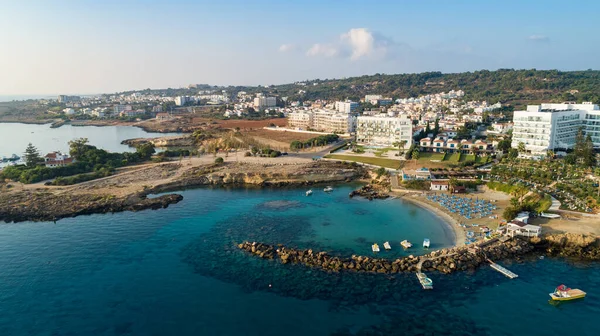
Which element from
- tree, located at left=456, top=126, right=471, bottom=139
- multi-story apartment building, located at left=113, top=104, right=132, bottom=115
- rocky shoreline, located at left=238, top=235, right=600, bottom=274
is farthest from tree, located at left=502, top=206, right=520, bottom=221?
multi-story apartment building, located at left=113, top=104, right=132, bottom=115

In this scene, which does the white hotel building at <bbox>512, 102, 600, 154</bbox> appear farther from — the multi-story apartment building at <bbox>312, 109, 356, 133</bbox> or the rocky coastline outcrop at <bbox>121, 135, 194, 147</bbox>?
the rocky coastline outcrop at <bbox>121, 135, 194, 147</bbox>

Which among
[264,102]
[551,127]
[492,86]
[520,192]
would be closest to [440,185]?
[520,192]

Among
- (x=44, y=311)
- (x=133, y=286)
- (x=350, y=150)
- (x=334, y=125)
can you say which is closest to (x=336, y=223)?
(x=133, y=286)

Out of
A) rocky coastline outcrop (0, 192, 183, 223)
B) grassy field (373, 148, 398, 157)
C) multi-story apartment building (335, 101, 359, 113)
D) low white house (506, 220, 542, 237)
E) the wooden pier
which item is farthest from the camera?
multi-story apartment building (335, 101, 359, 113)

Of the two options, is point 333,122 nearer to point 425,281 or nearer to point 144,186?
point 144,186

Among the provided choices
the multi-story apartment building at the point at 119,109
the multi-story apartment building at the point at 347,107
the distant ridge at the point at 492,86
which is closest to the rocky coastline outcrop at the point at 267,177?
the multi-story apartment building at the point at 347,107

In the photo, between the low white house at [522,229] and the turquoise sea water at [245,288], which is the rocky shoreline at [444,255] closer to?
the low white house at [522,229]

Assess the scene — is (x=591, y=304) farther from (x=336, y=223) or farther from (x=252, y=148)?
(x=252, y=148)
